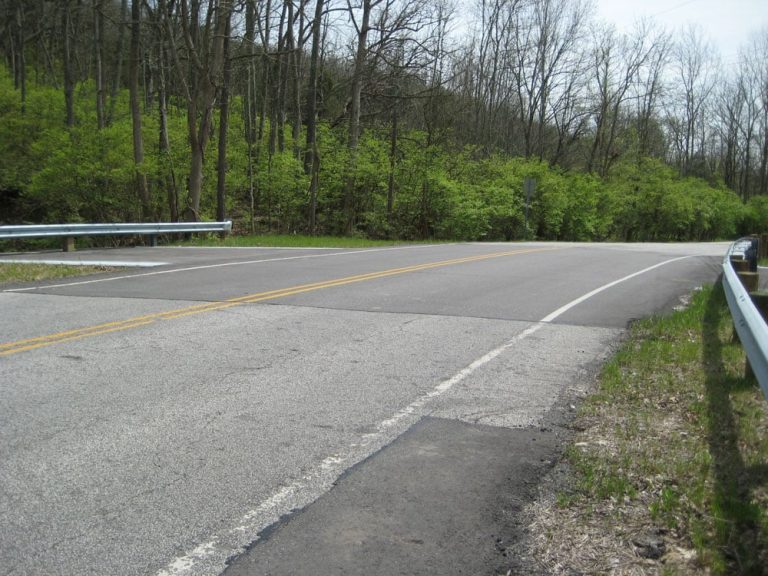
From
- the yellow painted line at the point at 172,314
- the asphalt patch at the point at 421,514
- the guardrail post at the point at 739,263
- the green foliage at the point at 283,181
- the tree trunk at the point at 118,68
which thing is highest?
the tree trunk at the point at 118,68

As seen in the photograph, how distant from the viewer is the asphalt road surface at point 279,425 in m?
3.18

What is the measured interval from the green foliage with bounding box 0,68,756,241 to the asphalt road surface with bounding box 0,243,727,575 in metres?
16.8

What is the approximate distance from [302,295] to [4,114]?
1071 inches

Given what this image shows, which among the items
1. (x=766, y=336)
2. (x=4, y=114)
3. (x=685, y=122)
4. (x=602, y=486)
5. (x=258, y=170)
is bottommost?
(x=602, y=486)

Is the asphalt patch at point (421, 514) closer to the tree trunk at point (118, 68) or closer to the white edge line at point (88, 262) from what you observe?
the white edge line at point (88, 262)

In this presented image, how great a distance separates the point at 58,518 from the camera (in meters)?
3.32

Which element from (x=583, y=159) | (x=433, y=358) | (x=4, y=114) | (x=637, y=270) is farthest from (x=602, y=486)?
(x=583, y=159)

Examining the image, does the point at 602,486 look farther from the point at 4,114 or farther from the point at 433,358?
the point at 4,114

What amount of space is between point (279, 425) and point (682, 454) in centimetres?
279

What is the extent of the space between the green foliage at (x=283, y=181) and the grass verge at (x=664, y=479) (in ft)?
74.4

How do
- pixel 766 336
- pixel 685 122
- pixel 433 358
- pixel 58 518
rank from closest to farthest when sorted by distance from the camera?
pixel 58 518 → pixel 766 336 → pixel 433 358 → pixel 685 122

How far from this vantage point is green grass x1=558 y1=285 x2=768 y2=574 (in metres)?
3.40

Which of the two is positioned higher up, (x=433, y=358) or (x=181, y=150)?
(x=181, y=150)

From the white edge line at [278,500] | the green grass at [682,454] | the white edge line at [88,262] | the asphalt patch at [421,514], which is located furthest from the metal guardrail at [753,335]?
the white edge line at [88,262]
